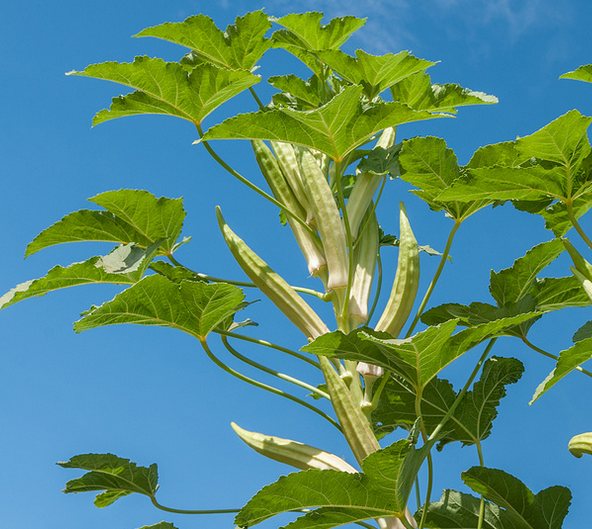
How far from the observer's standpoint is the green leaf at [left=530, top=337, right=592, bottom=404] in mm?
1746

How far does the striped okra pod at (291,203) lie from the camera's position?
8.28ft

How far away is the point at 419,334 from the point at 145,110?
1321 mm

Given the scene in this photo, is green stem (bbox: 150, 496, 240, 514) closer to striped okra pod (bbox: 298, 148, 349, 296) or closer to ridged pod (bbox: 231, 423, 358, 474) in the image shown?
ridged pod (bbox: 231, 423, 358, 474)

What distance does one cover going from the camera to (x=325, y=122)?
2.14m

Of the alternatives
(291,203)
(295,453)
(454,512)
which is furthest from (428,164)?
(454,512)

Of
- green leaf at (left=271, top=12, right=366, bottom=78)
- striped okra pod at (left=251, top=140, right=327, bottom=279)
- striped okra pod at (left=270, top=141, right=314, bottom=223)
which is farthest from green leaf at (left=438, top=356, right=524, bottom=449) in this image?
green leaf at (left=271, top=12, right=366, bottom=78)

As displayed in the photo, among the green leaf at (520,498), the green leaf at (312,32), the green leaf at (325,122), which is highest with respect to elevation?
the green leaf at (312,32)

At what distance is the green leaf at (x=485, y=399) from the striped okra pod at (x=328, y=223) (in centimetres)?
61

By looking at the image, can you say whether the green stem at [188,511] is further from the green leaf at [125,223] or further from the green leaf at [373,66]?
the green leaf at [373,66]

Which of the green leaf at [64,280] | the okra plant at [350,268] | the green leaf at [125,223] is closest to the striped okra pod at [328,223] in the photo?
the okra plant at [350,268]

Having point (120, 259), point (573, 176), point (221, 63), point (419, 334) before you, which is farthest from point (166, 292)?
point (573, 176)

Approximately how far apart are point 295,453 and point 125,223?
1093mm

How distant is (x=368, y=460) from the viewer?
183cm

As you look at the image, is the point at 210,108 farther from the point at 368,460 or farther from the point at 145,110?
→ the point at 368,460
